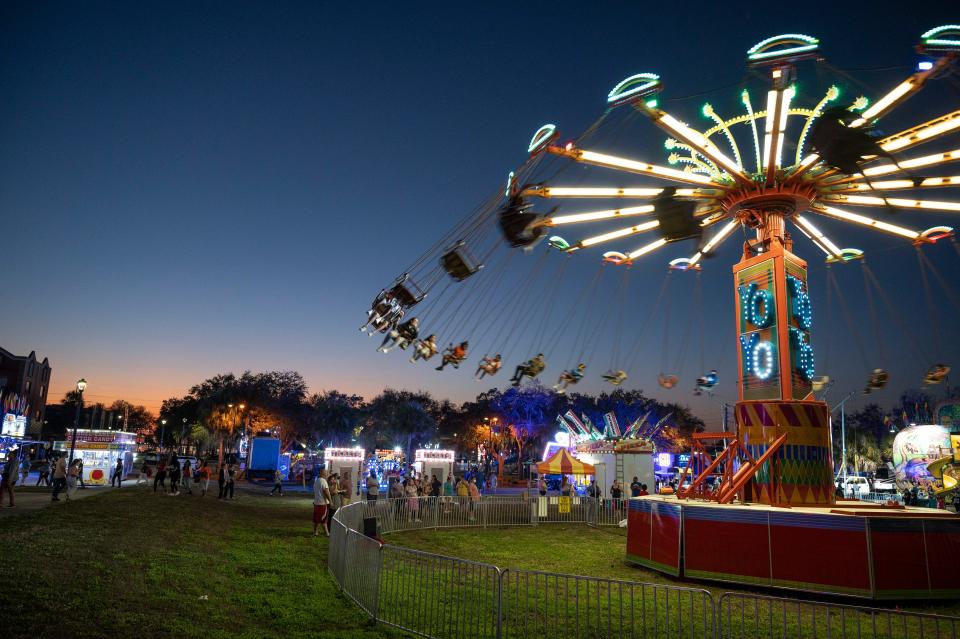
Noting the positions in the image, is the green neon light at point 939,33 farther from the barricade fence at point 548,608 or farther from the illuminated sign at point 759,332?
the barricade fence at point 548,608

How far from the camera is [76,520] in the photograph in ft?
50.6

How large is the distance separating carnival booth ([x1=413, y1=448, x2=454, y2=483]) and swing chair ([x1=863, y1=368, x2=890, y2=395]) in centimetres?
2196

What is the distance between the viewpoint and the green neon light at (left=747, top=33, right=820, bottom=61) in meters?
11.6

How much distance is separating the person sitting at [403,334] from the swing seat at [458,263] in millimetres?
1973

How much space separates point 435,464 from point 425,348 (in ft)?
71.3

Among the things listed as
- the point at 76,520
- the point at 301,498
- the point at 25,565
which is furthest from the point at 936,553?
the point at 301,498

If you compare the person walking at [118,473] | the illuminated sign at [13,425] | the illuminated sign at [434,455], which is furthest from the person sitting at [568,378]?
the illuminated sign at [13,425]

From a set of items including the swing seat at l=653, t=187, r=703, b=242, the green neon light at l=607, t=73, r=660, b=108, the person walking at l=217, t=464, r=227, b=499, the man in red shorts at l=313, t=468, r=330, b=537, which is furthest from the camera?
the person walking at l=217, t=464, r=227, b=499

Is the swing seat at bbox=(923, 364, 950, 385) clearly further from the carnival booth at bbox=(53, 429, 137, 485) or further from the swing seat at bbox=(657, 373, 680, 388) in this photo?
the carnival booth at bbox=(53, 429, 137, 485)

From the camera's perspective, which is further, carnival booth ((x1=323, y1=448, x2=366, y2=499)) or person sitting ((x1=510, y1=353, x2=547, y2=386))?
carnival booth ((x1=323, y1=448, x2=366, y2=499))

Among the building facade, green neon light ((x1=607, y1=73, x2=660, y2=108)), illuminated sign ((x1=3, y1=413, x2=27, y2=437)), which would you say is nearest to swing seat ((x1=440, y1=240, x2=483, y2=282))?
green neon light ((x1=607, y1=73, x2=660, y2=108))

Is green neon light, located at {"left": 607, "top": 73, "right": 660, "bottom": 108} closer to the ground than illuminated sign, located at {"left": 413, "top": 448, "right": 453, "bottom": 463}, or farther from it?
farther from it

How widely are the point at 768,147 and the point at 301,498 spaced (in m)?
26.7

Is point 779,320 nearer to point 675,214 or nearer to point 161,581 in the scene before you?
point 675,214
